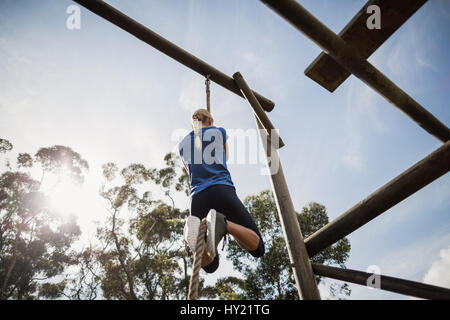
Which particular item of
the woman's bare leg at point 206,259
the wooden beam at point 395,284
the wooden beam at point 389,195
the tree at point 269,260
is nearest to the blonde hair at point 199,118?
the woman's bare leg at point 206,259

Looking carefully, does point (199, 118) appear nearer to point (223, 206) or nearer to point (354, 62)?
point (223, 206)

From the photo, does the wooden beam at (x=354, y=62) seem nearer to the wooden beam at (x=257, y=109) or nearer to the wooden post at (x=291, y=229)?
the wooden beam at (x=257, y=109)

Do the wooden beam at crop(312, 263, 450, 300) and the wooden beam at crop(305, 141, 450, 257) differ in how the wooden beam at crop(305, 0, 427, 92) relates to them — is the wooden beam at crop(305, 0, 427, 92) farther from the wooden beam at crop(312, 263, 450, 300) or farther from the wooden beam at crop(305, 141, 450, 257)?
the wooden beam at crop(312, 263, 450, 300)

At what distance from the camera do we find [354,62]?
186 centimetres

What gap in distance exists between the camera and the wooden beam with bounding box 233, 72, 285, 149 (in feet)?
8.71

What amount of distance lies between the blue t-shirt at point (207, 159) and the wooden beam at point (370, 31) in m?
1.30

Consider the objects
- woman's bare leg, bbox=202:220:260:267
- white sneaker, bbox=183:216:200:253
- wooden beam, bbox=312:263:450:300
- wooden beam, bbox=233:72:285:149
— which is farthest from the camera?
wooden beam, bbox=233:72:285:149

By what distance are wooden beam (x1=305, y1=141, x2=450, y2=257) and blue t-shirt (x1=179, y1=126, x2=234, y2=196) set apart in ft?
3.37

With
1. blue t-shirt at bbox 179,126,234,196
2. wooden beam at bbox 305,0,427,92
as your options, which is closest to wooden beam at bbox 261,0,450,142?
wooden beam at bbox 305,0,427,92

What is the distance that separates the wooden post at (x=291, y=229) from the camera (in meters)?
1.88

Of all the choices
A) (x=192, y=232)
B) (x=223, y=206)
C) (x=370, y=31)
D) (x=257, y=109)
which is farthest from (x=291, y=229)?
(x=370, y=31)

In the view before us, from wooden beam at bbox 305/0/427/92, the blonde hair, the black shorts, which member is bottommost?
the black shorts
